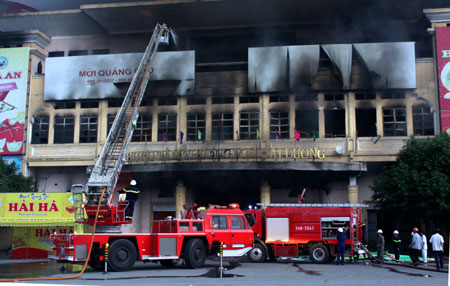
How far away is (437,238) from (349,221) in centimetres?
384

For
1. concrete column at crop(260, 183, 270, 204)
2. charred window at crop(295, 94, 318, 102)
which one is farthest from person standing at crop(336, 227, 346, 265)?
charred window at crop(295, 94, 318, 102)

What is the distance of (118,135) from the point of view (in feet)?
71.2

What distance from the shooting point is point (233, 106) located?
31625 millimetres

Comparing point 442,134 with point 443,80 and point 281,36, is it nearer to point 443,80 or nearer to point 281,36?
point 443,80

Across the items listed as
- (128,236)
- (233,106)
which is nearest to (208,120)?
(233,106)

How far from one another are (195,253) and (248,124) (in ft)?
48.1

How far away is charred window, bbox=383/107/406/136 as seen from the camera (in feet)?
99.0

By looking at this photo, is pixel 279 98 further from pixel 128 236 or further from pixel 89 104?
pixel 128 236

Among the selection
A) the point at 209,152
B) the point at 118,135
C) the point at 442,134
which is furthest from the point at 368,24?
the point at 118,135

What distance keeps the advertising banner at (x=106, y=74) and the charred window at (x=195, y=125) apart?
1.56 metres

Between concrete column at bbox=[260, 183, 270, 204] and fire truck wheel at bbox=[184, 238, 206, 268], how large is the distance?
1202 centimetres

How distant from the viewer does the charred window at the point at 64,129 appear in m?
33.0

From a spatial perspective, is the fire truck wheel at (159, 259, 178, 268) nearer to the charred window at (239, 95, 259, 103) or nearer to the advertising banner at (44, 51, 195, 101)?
the advertising banner at (44, 51, 195, 101)

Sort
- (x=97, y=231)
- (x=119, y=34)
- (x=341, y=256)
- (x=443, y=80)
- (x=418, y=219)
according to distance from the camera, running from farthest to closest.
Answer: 1. (x=119, y=34)
2. (x=443, y=80)
3. (x=418, y=219)
4. (x=341, y=256)
5. (x=97, y=231)
